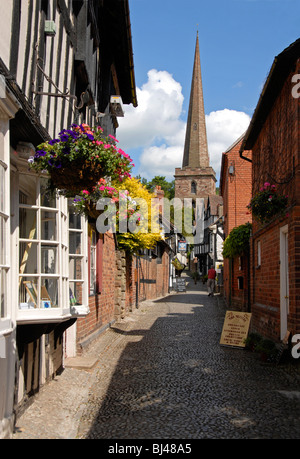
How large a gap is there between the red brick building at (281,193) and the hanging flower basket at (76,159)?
13.5 ft

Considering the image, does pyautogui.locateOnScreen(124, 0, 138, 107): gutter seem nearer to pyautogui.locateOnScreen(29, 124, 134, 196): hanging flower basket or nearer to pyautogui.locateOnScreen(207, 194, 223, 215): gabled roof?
pyautogui.locateOnScreen(29, 124, 134, 196): hanging flower basket

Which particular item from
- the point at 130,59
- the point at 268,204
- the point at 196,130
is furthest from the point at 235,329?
the point at 196,130

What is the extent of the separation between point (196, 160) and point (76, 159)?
255 ft

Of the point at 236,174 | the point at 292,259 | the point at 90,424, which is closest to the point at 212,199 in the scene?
the point at 236,174

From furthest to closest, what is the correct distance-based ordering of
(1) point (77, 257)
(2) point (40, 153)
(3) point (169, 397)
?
(1) point (77, 257), (3) point (169, 397), (2) point (40, 153)

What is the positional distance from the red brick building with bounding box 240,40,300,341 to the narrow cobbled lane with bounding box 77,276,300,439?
3.74 ft

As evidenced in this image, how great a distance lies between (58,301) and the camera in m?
5.64

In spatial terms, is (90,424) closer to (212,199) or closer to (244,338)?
(244,338)

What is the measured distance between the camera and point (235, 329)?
1091 centimetres

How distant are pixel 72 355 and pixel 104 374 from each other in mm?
1026

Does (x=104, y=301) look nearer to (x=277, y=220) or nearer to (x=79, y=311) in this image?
(x=277, y=220)

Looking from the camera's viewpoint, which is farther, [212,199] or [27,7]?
[212,199]

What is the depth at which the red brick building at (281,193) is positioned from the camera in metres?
8.23

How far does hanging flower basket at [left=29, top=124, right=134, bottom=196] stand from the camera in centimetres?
508
